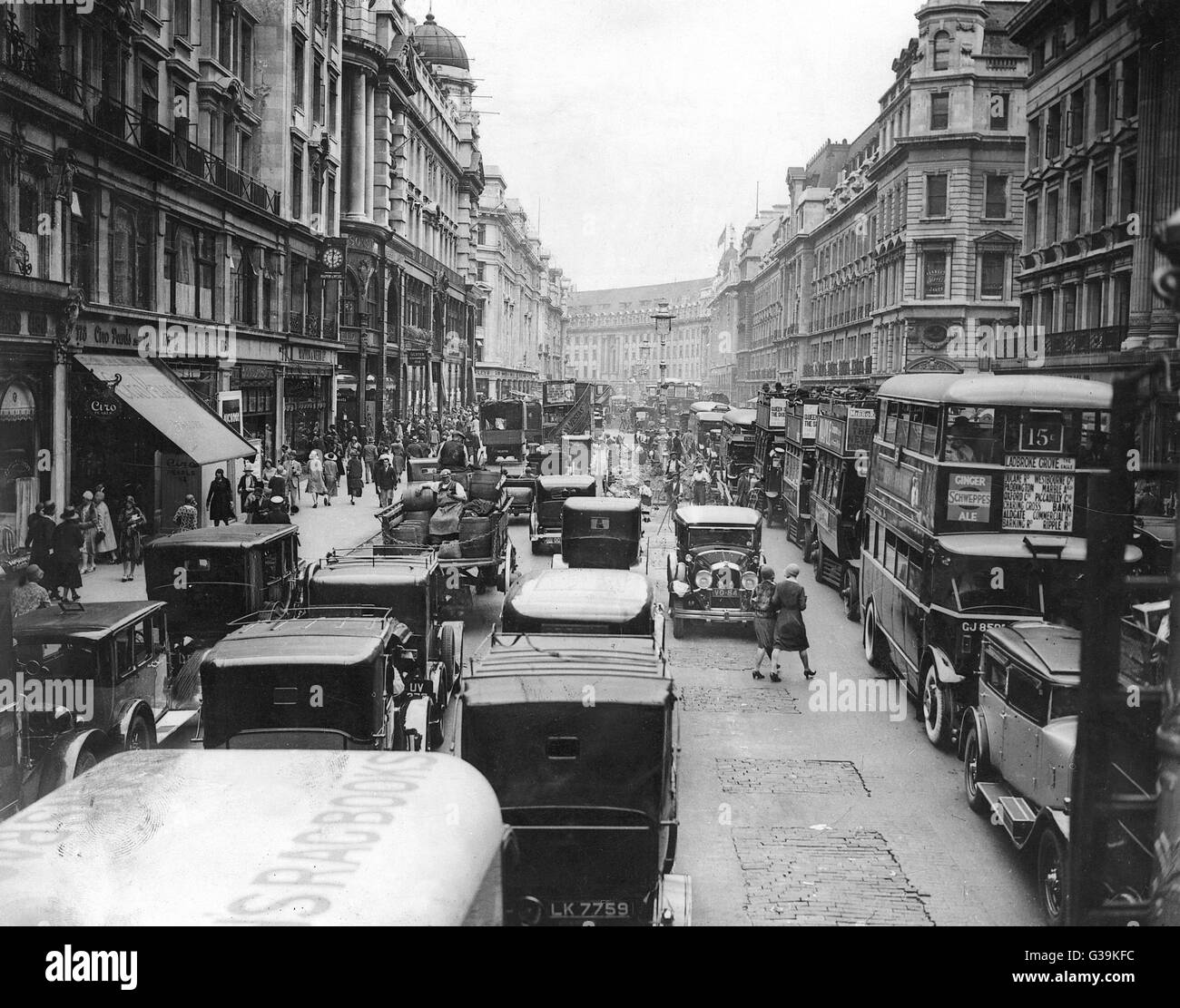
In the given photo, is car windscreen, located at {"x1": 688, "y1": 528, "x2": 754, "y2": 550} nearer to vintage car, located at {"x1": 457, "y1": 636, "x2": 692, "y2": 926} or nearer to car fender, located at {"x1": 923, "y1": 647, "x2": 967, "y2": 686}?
car fender, located at {"x1": 923, "y1": 647, "x2": 967, "y2": 686}

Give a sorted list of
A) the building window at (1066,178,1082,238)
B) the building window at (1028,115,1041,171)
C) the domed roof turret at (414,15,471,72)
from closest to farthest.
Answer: the building window at (1066,178,1082,238) → the building window at (1028,115,1041,171) → the domed roof turret at (414,15,471,72)

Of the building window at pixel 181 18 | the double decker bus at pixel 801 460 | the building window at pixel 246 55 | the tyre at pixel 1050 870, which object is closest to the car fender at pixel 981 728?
the tyre at pixel 1050 870

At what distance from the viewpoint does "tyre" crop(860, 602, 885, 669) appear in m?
17.7

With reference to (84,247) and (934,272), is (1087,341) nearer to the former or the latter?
(934,272)

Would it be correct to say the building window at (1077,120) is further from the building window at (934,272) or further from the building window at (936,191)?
the building window at (934,272)

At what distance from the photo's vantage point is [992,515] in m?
13.7

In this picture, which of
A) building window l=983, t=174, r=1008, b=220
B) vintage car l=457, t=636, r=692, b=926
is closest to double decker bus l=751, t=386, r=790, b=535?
building window l=983, t=174, r=1008, b=220

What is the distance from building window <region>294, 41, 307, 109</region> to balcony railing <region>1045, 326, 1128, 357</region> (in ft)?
76.4

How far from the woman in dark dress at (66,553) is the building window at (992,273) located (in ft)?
93.1

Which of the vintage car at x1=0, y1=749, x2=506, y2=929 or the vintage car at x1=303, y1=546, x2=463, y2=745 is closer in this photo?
the vintage car at x1=0, y1=749, x2=506, y2=929

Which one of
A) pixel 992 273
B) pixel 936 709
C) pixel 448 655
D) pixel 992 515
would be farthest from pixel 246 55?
pixel 936 709

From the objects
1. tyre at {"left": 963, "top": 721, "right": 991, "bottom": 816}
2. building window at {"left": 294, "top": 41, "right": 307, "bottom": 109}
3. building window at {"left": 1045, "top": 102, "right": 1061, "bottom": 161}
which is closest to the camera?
tyre at {"left": 963, "top": 721, "right": 991, "bottom": 816}

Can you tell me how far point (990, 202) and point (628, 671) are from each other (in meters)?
31.0

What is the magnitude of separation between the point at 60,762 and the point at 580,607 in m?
5.63
